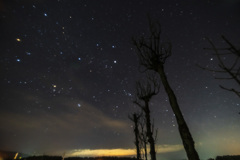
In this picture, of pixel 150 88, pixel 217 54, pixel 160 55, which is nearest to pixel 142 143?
pixel 150 88

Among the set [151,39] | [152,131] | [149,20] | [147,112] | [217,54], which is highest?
[149,20]

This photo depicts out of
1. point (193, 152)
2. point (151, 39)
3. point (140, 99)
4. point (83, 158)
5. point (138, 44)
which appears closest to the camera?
point (193, 152)

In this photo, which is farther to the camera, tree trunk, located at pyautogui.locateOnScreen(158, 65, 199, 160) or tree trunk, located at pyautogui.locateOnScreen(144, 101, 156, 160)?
tree trunk, located at pyautogui.locateOnScreen(144, 101, 156, 160)

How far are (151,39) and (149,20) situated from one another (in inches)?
40.9

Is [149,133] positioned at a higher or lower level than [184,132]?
higher

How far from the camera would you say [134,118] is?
60.5 ft

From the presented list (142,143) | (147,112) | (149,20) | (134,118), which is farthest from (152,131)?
(149,20)

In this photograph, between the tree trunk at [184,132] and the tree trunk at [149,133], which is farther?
the tree trunk at [149,133]

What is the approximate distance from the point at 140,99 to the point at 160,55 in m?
6.96

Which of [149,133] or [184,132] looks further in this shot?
Result: [149,133]

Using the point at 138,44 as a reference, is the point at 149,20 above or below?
above

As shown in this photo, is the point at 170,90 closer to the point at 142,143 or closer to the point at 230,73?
the point at 230,73

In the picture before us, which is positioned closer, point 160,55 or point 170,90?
point 170,90

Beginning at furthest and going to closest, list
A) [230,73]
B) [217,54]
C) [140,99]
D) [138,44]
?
[140,99] < [138,44] < [217,54] < [230,73]
